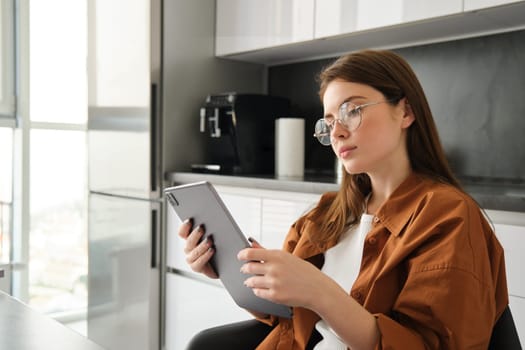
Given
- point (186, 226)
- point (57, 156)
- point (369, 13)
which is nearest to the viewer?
point (186, 226)

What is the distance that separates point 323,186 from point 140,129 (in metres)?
1.04

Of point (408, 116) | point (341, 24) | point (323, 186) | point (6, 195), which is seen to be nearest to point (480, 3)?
point (341, 24)

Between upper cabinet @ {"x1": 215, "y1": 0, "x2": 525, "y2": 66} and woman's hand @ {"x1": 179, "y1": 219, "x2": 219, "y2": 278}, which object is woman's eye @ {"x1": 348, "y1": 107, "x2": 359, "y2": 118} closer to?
woman's hand @ {"x1": 179, "y1": 219, "x2": 219, "y2": 278}

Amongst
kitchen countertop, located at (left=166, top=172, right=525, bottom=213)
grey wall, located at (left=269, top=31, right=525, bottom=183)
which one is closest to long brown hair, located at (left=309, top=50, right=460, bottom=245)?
kitchen countertop, located at (left=166, top=172, right=525, bottom=213)

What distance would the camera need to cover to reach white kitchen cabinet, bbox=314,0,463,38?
1866 millimetres

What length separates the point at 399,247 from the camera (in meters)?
0.96

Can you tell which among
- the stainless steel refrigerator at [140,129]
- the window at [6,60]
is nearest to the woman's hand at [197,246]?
the stainless steel refrigerator at [140,129]

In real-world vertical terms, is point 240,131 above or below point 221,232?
above

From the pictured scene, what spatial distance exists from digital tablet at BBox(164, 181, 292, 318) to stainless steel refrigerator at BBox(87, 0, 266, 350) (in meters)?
1.46

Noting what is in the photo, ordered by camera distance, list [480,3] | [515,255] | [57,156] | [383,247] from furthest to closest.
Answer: [57,156] < [480,3] < [515,255] < [383,247]

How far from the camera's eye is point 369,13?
204 cm

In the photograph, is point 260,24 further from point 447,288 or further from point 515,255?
point 447,288

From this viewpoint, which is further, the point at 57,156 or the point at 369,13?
the point at 57,156

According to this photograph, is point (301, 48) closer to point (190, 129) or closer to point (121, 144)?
point (190, 129)
